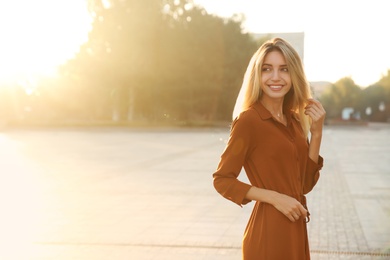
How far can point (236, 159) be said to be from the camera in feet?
7.55

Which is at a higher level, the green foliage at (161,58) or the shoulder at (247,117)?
the green foliage at (161,58)

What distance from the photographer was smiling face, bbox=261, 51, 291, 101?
94.0 inches

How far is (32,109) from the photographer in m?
68.8

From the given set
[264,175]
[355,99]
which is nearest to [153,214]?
[264,175]

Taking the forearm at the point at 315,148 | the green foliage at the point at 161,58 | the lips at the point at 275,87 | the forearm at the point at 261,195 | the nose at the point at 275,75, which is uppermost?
the green foliage at the point at 161,58

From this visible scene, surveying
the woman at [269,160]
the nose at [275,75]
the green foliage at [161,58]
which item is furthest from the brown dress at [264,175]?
the green foliage at [161,58]

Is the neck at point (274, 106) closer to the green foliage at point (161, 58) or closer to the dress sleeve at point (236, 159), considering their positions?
the dress sleeve at point (236, 159)

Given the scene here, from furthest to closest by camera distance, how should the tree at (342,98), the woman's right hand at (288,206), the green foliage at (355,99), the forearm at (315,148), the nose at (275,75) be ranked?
the tree at (342,98)
the green foliage at (355,99)
the forearm at (315,148)
the nose at (275,75)
the woman's right hand at (288,206)

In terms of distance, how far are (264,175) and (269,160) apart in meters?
0.07

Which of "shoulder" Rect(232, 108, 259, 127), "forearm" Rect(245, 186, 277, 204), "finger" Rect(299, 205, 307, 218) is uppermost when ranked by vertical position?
"shoulder" Rect(232, 108, 259, 127)

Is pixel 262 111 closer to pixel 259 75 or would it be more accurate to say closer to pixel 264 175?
pixel 259 75

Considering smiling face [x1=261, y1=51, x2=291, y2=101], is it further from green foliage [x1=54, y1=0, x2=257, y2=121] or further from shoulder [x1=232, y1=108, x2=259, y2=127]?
green foliage [x1=54, y1=0, x2=257, y2=121]

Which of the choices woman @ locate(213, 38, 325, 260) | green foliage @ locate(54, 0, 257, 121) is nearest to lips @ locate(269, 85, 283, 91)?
woman @ locate(213, 38, 325, 260)

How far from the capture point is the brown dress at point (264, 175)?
2.30 meters
